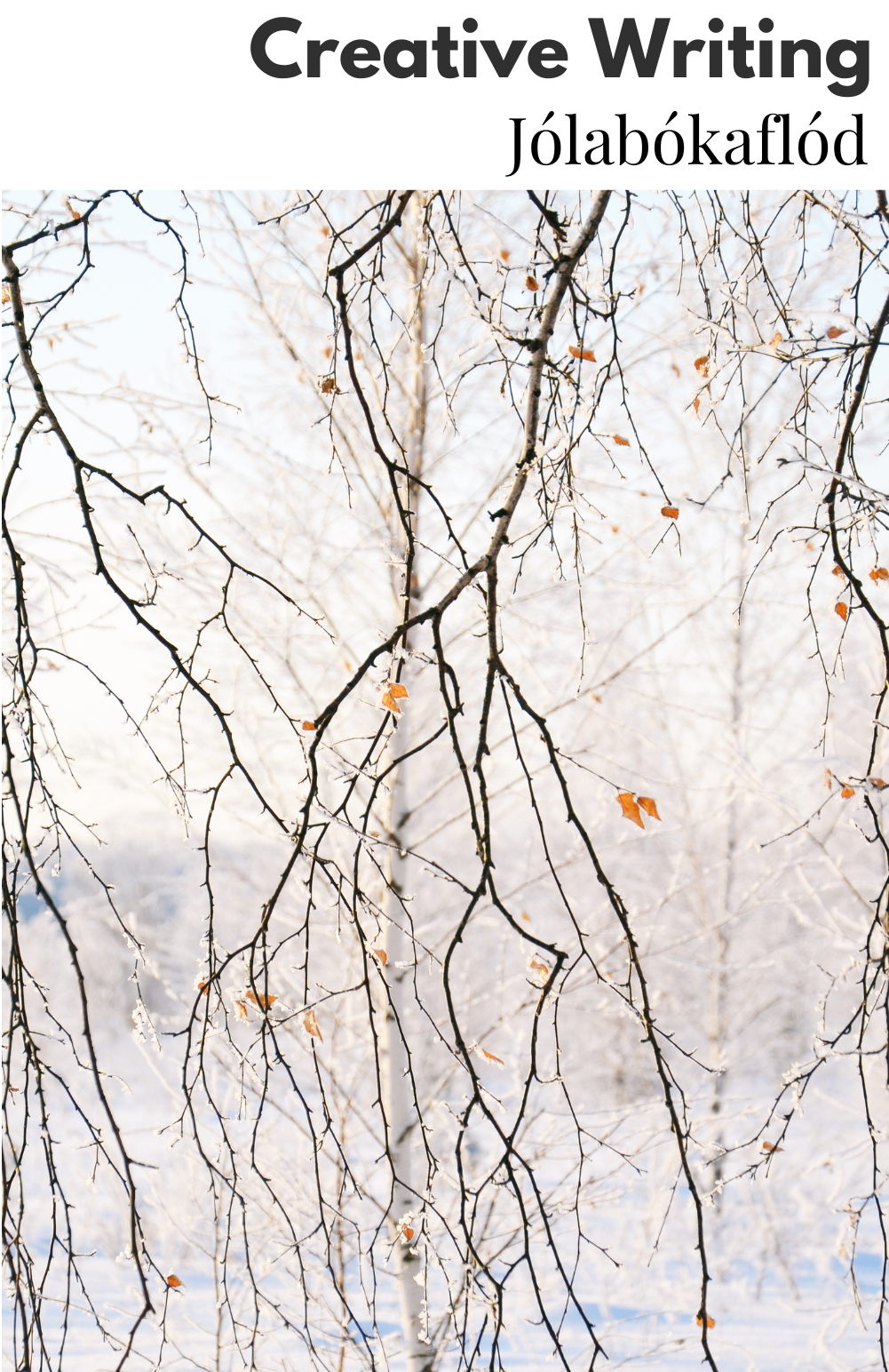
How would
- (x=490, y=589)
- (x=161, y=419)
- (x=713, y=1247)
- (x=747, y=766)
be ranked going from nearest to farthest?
(x=490, y=589) → (x=161, y=419) → (x=747, y=766) → (x=713, y=1247)

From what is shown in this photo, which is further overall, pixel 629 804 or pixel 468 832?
pixel 468 832

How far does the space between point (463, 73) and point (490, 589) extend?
75 centimetres

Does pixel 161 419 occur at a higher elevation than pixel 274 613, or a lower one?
higher

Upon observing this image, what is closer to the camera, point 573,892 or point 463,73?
point 463,73

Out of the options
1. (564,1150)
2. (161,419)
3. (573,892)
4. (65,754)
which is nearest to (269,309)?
(161,419)

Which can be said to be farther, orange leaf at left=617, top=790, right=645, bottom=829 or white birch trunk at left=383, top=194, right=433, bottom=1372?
white birch trunk at left=383, top=194, right=433, bottom=1372

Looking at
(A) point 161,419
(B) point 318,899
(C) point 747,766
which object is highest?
(A) point 161,419

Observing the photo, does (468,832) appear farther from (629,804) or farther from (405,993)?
(629,804)

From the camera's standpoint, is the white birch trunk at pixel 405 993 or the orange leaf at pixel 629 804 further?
the white birch trunk at pixel 405 993

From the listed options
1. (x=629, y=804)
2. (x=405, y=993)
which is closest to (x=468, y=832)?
(x=405, y=993)

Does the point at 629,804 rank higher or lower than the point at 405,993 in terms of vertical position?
lower

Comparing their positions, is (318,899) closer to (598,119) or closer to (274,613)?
(274,613)

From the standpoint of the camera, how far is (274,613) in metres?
3.18

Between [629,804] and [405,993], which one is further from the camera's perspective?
[405,993]
